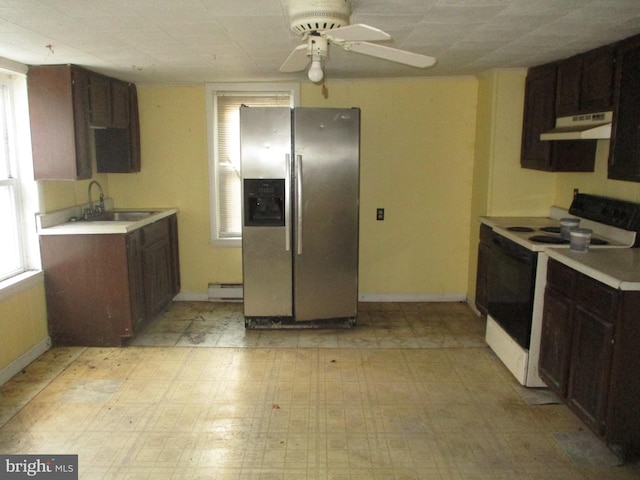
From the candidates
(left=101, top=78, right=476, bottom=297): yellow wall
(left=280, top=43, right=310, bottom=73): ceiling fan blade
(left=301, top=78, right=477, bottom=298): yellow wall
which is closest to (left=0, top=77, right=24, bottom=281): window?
(left=101, top=78, right=476, bottom=297): yellow wall

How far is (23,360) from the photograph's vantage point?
3.48m

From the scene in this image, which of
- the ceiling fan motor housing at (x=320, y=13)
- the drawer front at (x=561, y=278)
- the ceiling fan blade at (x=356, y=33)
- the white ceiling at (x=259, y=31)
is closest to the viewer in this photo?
the ceiling fan blade at (x=356, y=33)

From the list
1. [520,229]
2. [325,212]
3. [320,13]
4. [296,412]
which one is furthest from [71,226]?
[520,229]

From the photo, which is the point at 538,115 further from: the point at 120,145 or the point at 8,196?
the point at 8,196

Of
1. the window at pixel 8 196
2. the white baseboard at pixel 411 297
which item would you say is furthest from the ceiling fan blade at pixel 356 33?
the white baseboard at pixel 411 297

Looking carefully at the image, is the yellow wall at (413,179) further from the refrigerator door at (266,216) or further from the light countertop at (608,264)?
the light countertop at (608,264)

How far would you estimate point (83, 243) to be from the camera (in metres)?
3.73

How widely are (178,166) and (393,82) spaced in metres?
2.15

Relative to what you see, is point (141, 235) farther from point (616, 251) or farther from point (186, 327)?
point (616, 251)

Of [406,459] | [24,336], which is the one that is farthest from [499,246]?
[24,336]

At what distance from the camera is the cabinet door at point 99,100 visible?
386 centimetres

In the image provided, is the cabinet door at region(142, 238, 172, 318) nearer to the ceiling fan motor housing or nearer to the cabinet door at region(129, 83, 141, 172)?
the cabinet door at region(129, 83, 141, 172)

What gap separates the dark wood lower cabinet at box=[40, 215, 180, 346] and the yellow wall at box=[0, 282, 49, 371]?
0.09 metres

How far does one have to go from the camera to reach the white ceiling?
7.52ft
